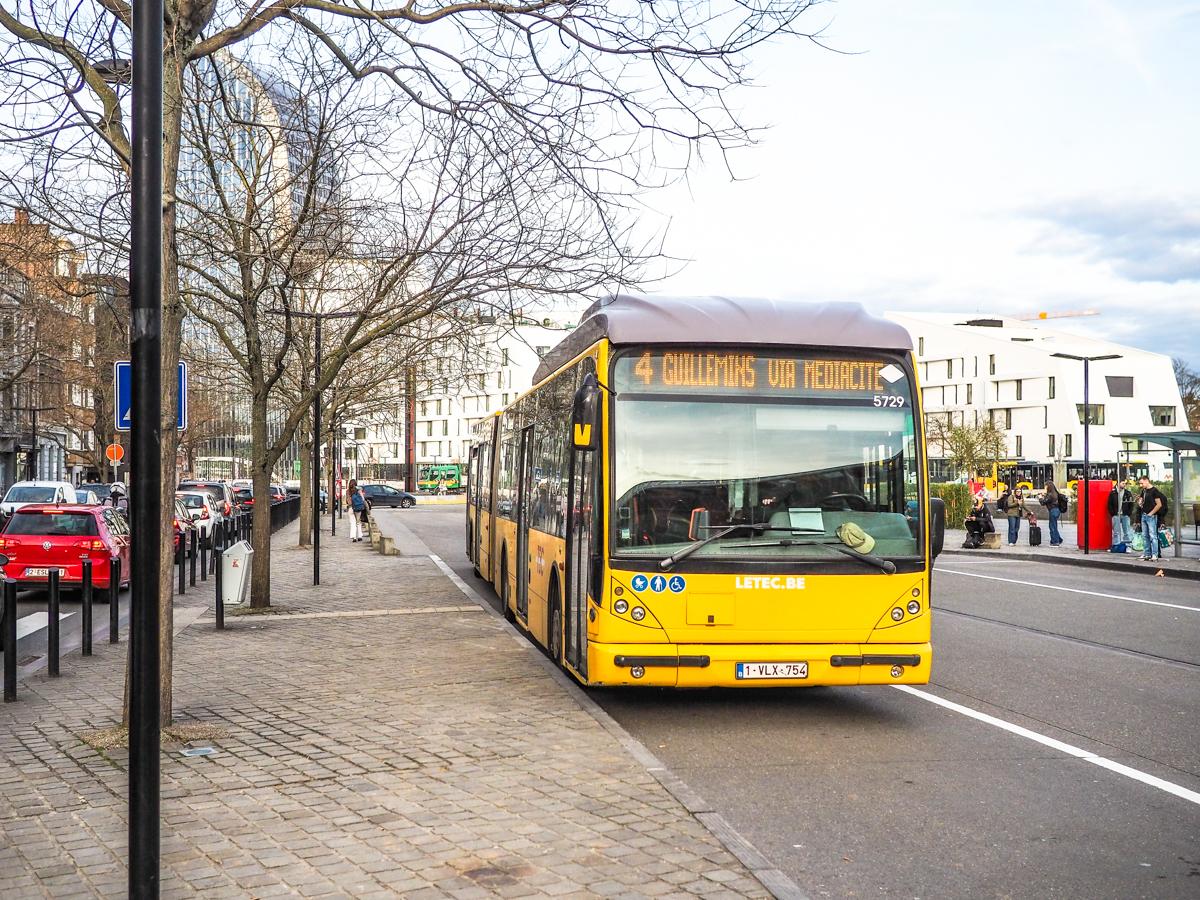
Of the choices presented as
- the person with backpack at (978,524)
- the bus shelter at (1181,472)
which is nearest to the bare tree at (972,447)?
the person with backpack at (978,524)

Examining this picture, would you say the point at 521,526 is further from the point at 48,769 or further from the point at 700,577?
the point at 48,769

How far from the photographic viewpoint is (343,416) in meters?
42.2

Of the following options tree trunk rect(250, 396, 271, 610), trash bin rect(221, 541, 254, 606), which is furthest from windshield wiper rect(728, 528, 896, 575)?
tree trunk rect(250, 396, 271, 610)

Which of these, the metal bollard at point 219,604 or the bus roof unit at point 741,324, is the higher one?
the bus roof unit at point 741,324

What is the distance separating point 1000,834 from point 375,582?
54.8 feet

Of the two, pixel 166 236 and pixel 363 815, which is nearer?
pixel 363 815

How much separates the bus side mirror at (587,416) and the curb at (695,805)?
1.97m

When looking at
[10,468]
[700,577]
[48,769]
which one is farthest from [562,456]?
[10,468]

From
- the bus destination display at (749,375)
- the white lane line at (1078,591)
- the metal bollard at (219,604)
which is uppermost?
the bus destination display at (749,375)

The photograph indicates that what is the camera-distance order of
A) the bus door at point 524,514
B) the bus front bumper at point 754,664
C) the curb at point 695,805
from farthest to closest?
the bus door at point 524,514 → the bus front bumper at point 754,664 → the curb at point 695,805

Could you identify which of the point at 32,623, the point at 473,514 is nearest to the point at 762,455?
the point at 32,623

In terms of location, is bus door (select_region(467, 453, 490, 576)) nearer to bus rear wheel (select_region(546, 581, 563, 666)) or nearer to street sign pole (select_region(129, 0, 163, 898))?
bus rear wheel (select_region(546, 581, 563, 666))

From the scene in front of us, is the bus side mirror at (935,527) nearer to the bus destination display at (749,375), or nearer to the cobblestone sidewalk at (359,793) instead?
the bus destination display at (749,375)

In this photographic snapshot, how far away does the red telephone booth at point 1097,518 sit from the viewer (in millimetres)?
31375
